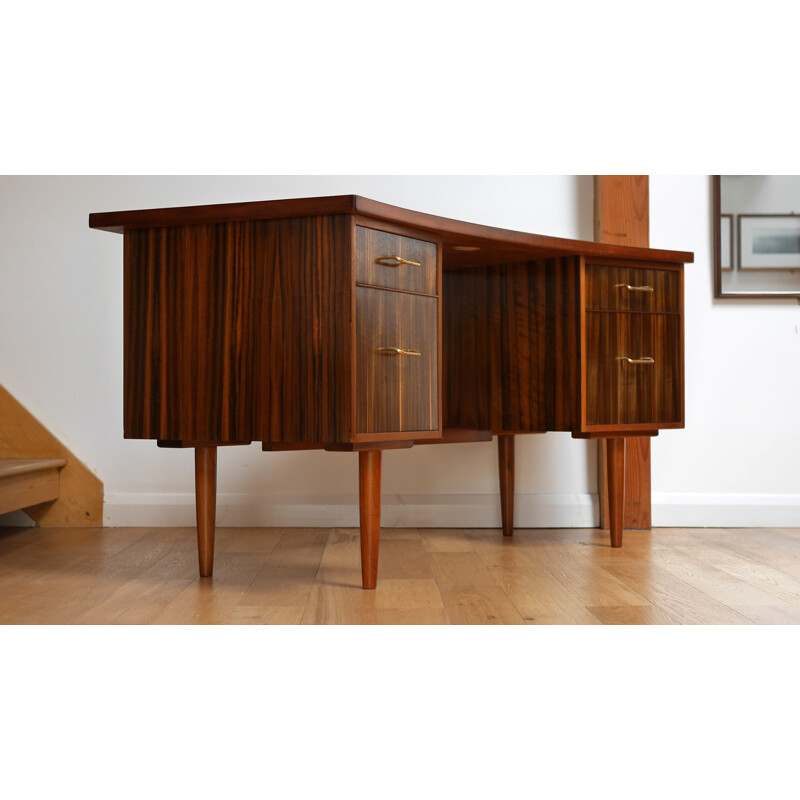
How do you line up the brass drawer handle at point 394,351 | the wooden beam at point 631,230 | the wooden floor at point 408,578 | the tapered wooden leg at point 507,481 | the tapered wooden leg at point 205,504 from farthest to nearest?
1. the wooden beam at point 631,230
2. the tapered wooden leg at point 507,481
3. the tapered wooden leg at point 205,504
4. the brass drawer handle at point 394,351
5. the wooden floor at point 408,578

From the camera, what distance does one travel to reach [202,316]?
66.9 inches

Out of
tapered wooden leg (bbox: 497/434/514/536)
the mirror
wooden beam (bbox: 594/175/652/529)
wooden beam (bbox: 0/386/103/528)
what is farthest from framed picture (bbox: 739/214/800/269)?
wooden beam (bbox: 0/386/103/528)

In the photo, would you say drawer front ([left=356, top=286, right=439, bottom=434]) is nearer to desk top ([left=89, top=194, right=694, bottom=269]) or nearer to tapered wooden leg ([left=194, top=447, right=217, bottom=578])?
desk top ([left=89, top=194, right=694, bottom=269])

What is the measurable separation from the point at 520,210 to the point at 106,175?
4.29 feet

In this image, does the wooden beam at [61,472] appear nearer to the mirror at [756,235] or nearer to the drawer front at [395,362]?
the drawer front at [395,362]

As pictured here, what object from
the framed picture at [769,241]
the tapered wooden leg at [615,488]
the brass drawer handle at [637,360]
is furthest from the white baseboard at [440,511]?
the framed picture at [769,241]

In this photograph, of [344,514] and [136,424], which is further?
[344,514]

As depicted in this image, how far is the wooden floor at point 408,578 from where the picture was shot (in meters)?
1.53

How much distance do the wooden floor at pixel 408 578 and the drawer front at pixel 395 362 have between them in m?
0.35
